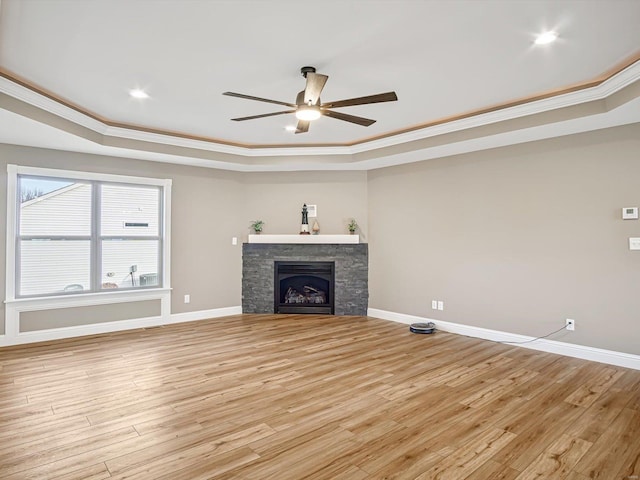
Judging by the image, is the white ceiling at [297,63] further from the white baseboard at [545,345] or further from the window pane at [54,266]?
the white baseboard at [545,345]

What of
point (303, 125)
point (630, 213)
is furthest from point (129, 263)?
point (630, 213)

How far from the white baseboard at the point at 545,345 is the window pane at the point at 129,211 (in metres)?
4.14

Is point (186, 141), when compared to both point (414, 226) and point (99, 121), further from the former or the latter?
point (414, 226)

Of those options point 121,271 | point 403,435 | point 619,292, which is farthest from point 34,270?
point 619,292

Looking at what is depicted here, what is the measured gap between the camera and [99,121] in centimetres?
462

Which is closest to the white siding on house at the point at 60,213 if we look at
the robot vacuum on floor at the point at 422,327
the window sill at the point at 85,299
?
the window sill at the point at 85,299

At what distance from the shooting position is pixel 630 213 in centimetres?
388

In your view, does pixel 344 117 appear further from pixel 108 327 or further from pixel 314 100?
pixel 108 327

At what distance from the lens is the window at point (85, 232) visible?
4.88 m

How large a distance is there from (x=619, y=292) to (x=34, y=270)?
269 inches

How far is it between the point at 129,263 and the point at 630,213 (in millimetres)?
6288

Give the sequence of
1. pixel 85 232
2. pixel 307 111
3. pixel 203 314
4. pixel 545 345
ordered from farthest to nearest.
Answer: pixel 203 314, pixel 85 232, pixel 545 345, pixel 307 111

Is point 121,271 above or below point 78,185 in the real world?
below

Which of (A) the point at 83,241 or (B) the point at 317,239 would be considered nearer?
(A) the point at 83,241
